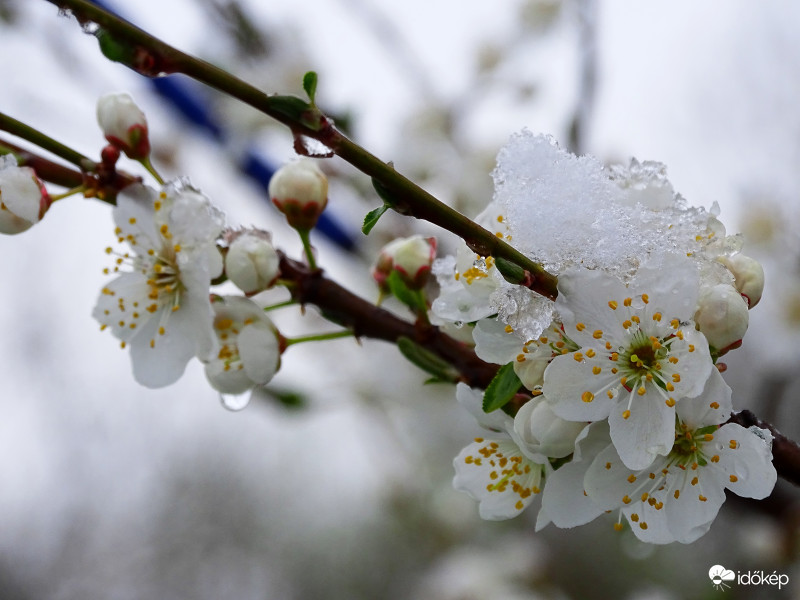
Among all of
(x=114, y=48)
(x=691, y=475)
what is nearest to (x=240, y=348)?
(x=114, y=48)

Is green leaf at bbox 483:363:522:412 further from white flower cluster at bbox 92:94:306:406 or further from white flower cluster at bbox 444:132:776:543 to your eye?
white flower cluster at bbox 92:94:306:406

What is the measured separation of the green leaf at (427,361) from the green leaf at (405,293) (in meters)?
0.04

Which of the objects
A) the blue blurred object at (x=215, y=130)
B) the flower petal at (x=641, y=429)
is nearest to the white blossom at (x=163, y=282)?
the flower petal at (x=641, y=429)

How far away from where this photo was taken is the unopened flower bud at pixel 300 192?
71cm

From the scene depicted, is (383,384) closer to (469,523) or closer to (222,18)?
(469,523)

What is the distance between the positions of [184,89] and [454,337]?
1.59 meters

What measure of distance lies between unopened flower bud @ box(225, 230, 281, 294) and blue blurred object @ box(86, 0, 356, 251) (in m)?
1.03

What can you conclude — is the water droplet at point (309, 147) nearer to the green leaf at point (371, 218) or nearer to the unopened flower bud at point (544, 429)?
the green leaf at point (371, 218)

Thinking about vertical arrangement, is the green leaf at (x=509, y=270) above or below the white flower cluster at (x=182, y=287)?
below

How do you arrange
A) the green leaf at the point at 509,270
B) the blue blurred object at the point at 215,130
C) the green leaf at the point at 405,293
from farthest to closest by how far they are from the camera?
the blue blurred object at the point at 215,130
the green leaf at the point at 405,293
the green leaf at the point at 509,270

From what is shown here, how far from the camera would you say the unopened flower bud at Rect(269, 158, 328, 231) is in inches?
27.9

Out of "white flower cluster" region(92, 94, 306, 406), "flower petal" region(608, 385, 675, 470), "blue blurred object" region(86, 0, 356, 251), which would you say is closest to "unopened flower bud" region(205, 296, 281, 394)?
"white flower cluster" region(92, 94, 306, 406)

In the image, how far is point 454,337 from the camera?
0.68 m

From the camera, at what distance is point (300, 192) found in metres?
0.71
